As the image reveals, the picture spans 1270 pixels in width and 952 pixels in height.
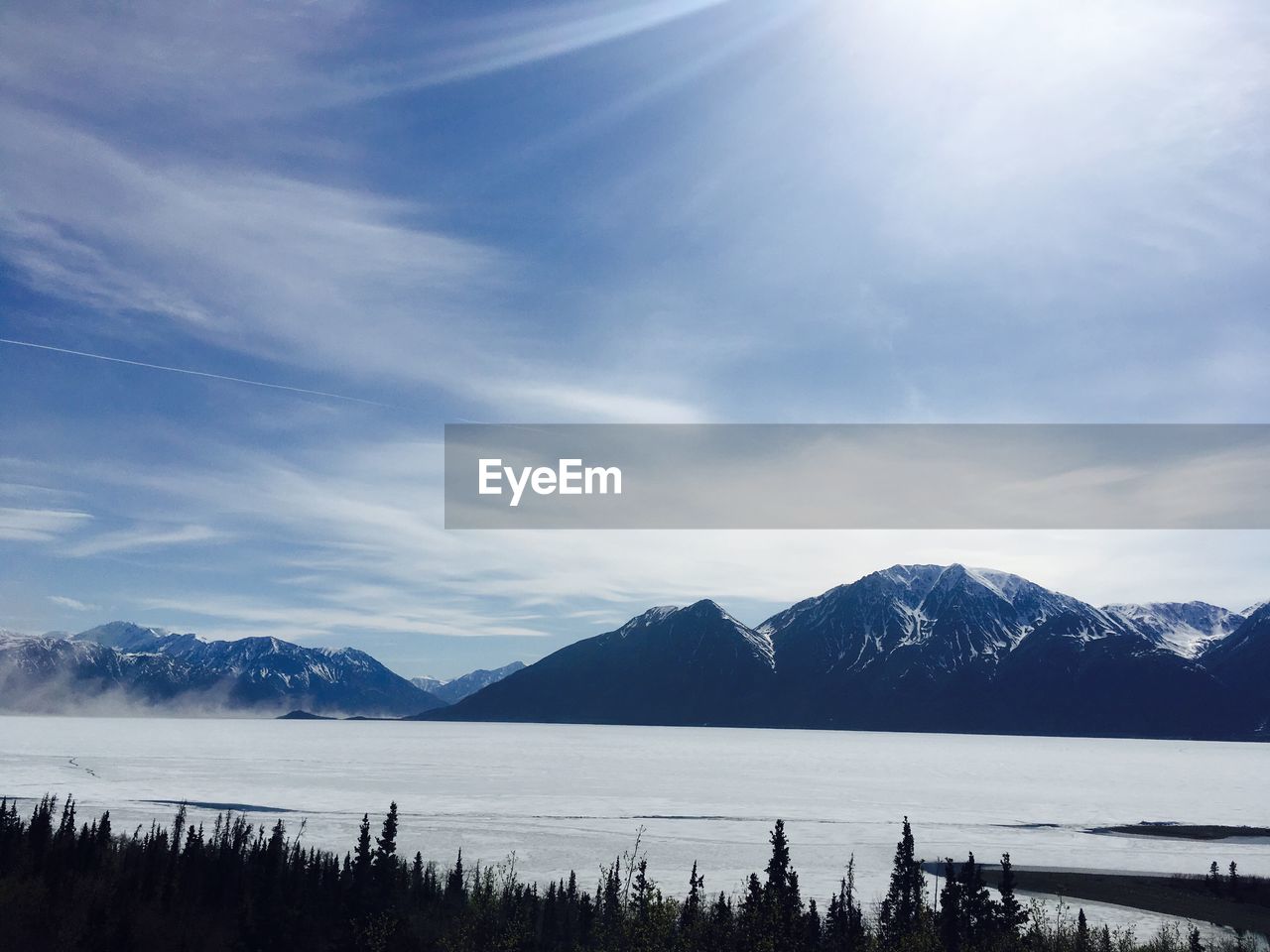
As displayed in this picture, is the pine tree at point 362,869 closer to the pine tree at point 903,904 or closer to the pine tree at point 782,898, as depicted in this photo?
the pine tree at point 782,898

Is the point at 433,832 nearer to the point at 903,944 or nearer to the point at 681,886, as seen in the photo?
the point at 681,886

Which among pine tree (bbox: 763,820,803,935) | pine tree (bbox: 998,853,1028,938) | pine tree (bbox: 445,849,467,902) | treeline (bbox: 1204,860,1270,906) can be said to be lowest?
treeline (bbox: 1204,860,1270,906)

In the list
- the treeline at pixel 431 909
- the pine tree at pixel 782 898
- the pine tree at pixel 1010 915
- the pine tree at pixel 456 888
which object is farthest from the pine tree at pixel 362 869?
the pine tree at pixel 1010 915

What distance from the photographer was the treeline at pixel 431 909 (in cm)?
11100

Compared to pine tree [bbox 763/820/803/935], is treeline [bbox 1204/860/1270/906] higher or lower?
lower

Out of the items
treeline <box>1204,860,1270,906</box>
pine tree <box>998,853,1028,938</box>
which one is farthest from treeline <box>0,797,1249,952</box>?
treeline <box>1204,860,1270,906</box>

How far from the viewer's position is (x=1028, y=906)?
13212 centimetres

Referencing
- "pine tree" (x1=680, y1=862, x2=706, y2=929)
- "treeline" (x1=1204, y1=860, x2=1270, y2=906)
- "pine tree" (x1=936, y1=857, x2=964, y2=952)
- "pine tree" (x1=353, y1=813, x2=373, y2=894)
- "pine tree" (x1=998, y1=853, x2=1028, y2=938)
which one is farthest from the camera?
"treeline" (x1=1204, y1=860, x2=1270, y2=906)

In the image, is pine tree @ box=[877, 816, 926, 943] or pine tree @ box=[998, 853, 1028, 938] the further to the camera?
pine tree @ box=[877, 816, 926, 943]

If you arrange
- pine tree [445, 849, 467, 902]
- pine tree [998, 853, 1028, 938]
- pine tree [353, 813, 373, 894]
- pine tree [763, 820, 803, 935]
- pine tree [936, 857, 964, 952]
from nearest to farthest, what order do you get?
1. pine tree [763, 820, 803, 935]
2. pine tree [936, 857, 964, 952]
3. pine tree [998, 853, 1028, 938]
4. pine tree [353, 813, 373, 894]
5. pine tree [445, 849, 467, 902]

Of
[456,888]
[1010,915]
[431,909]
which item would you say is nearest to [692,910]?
[1010,915]

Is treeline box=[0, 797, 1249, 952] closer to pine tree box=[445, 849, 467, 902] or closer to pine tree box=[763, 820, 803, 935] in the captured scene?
pine tree box=[763, 820, 803, 935]

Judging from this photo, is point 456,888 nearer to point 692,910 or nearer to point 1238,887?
point 692,910

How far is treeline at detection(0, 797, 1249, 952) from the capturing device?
111 m
